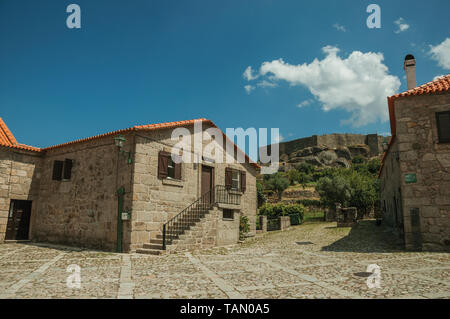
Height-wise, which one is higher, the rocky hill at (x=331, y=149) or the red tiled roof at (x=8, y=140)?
the rocky hill at (x=331, y=149)

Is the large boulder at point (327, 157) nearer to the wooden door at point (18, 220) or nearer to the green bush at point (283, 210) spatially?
the green bush at point (283, 210)

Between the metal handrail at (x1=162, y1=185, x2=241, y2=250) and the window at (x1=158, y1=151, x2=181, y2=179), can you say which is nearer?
the metal handrail at (x1=162, y1=185, x2=241, y2=250)

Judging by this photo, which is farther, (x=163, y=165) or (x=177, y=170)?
(x=177, y=170)

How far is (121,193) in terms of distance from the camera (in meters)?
11.7

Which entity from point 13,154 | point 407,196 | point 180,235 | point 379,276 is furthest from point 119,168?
point 407,196

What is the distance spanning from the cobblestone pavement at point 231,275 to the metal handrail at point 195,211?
52.6 inches

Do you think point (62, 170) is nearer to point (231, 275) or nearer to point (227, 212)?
point (227, 212)

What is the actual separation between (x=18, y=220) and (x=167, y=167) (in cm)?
790

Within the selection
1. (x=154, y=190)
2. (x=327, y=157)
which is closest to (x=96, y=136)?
(x=154, y=190)

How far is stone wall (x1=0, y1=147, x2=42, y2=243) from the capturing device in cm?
1411

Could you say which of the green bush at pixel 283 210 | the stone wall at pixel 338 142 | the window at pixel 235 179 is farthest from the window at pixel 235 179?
the stone wall at pixel 338 142

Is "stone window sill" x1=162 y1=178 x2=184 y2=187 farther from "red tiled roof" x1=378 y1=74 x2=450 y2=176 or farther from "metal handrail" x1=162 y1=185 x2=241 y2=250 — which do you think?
"red tiled roof" x1=378 y1=74 x2=450 y2=176

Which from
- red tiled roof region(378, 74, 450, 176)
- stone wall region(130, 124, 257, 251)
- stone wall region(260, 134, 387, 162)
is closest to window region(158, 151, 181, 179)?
stone wall region(130, 124, 257, 251)

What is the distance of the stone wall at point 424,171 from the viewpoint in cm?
997
